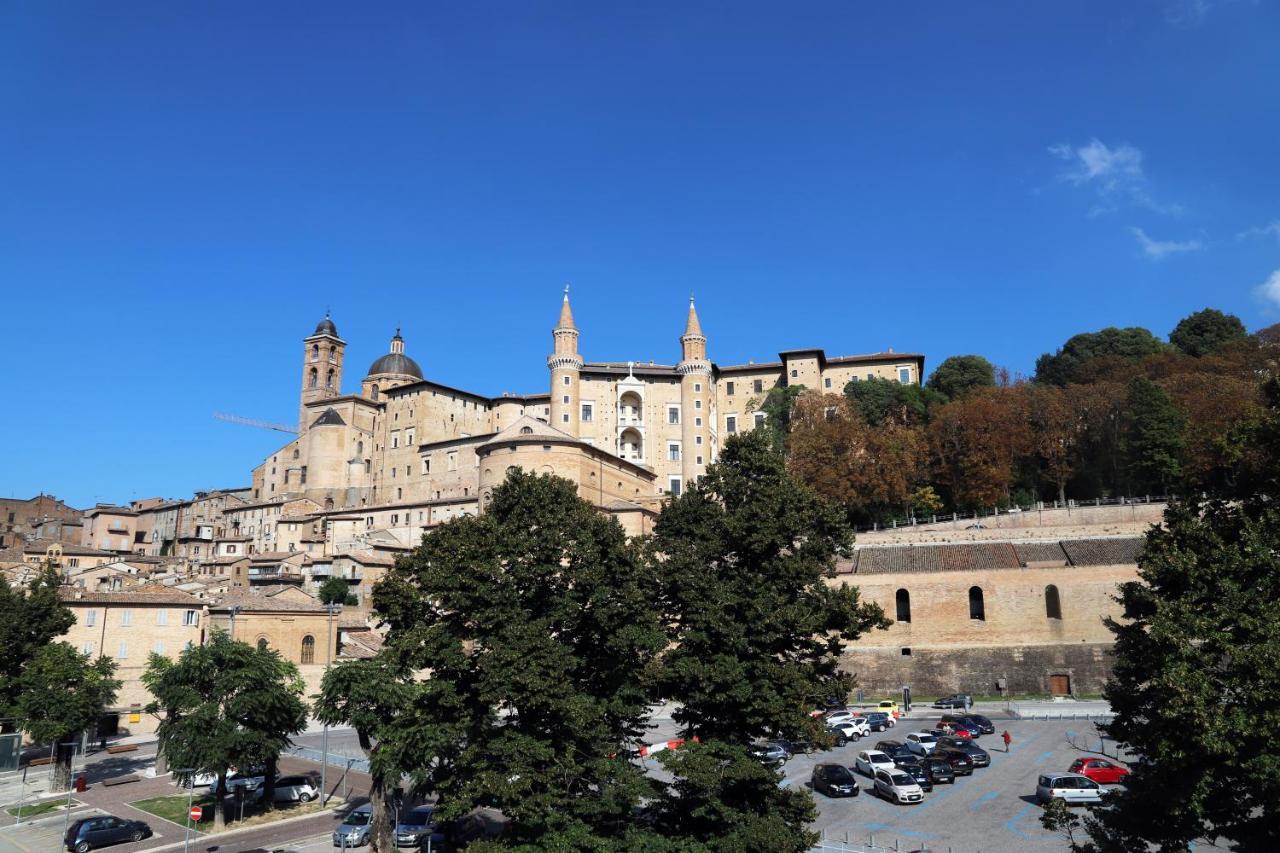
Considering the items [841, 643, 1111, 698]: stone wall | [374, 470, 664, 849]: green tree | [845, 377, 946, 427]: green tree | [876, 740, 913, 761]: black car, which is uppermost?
[845, 377, 946, 427]: green tree

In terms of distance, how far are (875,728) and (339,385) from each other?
285ft

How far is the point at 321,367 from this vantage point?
108312 mm

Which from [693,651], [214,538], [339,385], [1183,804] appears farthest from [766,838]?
[339,385]

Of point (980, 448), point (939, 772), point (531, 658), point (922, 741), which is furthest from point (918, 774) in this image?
point (980, 448)

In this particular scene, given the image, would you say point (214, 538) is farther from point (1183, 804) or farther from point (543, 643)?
point (1183, 804)

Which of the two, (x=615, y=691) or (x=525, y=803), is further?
(x=615, y=691)

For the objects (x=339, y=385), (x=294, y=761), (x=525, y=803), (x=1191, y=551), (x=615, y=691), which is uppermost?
(x=339, y=385)

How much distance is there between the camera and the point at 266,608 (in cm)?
4519

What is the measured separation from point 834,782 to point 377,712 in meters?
14.2

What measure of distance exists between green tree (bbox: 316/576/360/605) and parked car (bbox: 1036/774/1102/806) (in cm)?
4370

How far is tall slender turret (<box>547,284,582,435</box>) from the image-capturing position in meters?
87.2

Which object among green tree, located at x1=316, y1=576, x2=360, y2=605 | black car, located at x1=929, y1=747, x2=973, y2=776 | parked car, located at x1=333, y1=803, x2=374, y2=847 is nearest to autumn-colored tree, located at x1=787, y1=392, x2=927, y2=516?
black car, located at x1=929, y1=747, x2=973, y2=776

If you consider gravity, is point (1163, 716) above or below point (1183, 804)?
above

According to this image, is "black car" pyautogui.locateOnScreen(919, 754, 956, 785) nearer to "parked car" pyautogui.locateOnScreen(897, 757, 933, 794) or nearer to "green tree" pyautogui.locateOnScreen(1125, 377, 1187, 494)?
"parked car" pyautogui.locateOnScreen(897, 757, 933, 794)
